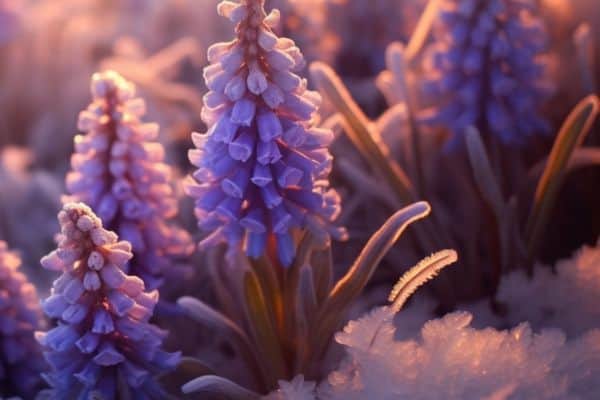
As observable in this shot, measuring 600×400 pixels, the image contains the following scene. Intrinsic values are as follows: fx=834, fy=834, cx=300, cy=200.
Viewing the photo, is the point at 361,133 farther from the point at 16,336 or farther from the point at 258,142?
the point at 16,336

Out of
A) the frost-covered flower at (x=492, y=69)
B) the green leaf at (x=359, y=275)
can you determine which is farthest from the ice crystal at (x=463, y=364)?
the frost-covered flower at (x=492, y=69)

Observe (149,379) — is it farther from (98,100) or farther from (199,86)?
(199,86)

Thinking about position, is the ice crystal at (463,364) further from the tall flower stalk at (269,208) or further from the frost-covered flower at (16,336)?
the frost-covered flower at (16,336)

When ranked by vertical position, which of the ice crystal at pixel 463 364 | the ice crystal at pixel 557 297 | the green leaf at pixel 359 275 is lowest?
the ice crystal at pixel 557 297

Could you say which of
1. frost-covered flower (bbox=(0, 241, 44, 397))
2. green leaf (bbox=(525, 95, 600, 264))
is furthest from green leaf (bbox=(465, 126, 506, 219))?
frost-covered flower (bbox=(0, 241, 44, 397))

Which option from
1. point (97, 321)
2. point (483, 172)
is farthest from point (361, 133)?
point (97, 321)

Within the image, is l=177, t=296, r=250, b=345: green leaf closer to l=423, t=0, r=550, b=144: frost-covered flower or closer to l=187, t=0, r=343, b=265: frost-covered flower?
l=187, t=0, r=343, b=265: frost-covered flower
